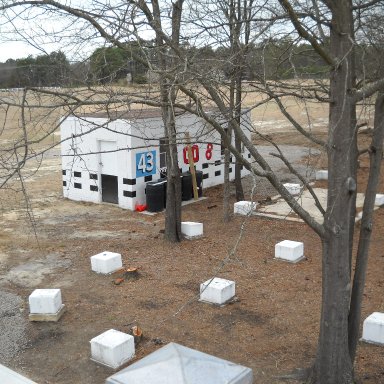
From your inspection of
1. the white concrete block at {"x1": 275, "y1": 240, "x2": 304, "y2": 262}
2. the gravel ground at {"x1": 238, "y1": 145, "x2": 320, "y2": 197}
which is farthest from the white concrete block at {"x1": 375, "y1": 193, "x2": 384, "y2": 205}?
the white concrete block at {"x1": 275, "y1": 240, "x2": 304, "y2": 262}

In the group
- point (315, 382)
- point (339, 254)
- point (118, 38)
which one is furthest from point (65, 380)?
point (118, 38)

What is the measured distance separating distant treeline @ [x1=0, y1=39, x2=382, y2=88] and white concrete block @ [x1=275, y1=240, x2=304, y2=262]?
3812mm

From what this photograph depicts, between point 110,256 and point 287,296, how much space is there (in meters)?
3.25

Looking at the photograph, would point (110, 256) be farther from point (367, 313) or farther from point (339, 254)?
point (339, 254)

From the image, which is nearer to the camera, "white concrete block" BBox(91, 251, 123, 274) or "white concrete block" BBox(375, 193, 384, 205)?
"white concrete block" BBox(91, 251, 123, 274)

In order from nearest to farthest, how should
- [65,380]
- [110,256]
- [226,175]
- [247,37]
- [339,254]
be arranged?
[339,254], [65,380], [247,37], [110,256], [226,175]

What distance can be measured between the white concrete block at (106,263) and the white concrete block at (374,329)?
14.9ft

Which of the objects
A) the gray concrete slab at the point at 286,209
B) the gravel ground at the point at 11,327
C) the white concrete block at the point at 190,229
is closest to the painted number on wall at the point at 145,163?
the white concrete block at the point at 190,229

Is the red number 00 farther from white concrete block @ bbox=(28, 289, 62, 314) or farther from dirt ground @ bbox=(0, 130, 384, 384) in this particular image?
white concrete block @ bbox=(28, 289, 62, 314)

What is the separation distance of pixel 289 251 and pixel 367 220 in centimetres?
422

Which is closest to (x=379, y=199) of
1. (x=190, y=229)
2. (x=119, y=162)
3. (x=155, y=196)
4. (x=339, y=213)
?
(x=190, y=229)

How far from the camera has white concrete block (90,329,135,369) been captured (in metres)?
6.13

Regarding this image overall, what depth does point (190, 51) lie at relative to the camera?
5859 millimetres

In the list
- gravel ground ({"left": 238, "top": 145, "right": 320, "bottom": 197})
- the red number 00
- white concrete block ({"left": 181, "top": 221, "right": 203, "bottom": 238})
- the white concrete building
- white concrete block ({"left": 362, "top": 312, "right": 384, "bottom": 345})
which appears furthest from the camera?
gravel ground ({"left": 238, "top": 145, "right": 320, "bottom": 197})
